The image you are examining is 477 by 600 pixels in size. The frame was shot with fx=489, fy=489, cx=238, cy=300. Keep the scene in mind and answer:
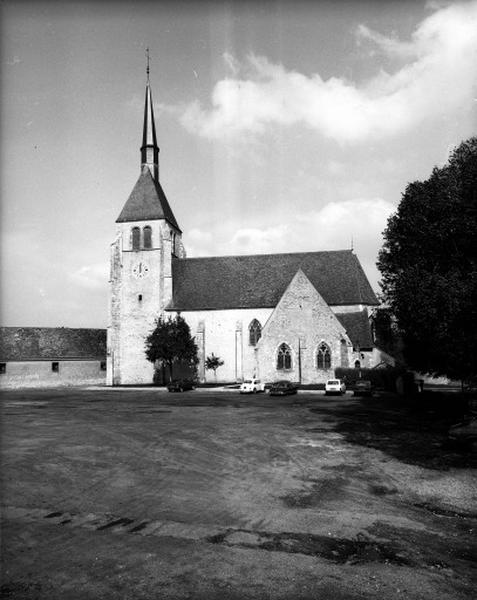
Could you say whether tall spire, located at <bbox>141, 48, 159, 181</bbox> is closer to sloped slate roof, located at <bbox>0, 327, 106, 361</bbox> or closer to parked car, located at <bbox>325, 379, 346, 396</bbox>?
sloped slate roof, located at <bbox>0, 327, 106, 361</bbox>

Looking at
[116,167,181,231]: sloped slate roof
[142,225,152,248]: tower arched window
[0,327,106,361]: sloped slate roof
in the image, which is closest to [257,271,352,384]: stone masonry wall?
[142,225,152,248]: tower arched window

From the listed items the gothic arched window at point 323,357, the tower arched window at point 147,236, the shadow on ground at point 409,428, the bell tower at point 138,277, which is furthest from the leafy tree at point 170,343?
the shadow on ground at point 409,428

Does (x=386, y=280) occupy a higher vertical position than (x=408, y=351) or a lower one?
higher

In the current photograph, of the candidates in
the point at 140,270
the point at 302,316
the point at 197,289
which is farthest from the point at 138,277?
the point at 302,316

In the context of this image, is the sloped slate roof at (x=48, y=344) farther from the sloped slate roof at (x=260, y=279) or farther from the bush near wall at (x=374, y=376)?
the bush near wall at (x=374, y=376)

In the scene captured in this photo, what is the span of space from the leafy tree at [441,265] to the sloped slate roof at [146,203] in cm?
2688

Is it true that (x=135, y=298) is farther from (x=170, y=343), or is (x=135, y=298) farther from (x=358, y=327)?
(x=358, y=327)

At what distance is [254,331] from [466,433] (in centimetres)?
3112

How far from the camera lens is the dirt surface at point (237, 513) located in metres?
6.02

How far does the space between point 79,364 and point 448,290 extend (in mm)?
43485

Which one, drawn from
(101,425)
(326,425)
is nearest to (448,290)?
(326,425)

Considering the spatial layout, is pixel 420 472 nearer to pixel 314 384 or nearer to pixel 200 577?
pixel 200 577

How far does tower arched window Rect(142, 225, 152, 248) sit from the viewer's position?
49156mm

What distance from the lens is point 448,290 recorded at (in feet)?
66.1
